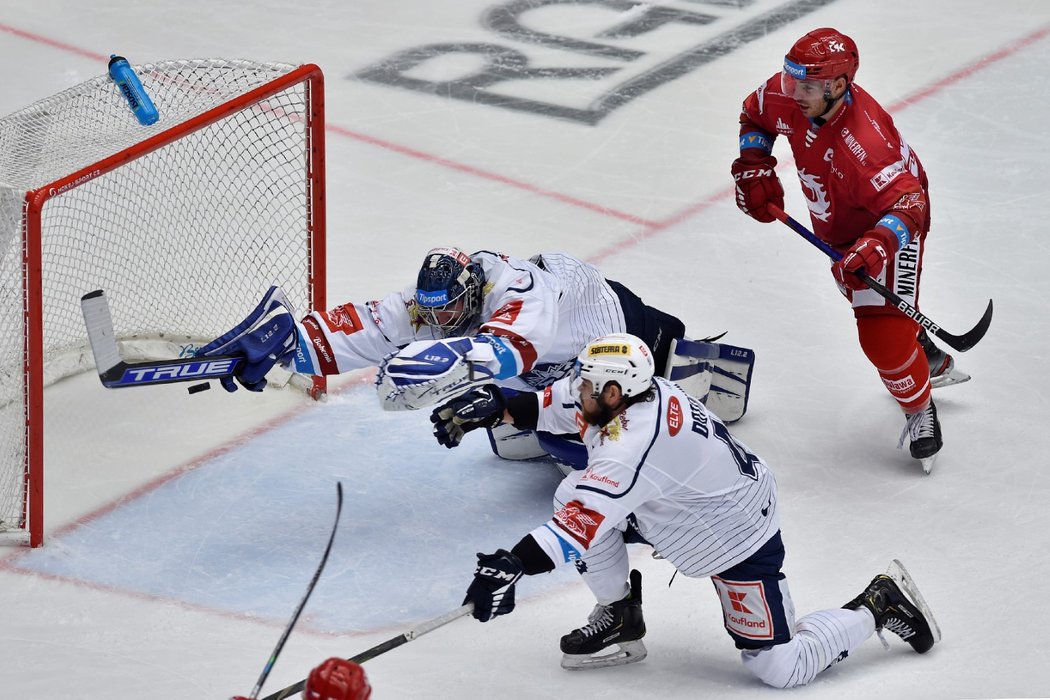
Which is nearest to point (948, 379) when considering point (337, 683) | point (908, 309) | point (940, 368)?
point (940, 368)

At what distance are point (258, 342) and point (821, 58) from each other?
5.46ft

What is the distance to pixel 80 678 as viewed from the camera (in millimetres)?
3865

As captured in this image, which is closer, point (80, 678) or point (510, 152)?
point (80, 678)

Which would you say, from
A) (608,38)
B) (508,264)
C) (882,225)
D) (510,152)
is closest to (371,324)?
(508,264)

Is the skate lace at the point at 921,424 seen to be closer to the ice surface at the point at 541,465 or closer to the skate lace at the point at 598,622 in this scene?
the ice surface at the point at 541,465

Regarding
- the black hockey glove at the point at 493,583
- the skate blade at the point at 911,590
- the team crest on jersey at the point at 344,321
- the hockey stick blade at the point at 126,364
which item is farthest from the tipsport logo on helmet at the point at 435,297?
the skate blade at the point at 911,590

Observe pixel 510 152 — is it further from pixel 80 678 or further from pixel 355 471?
pixel 80 678

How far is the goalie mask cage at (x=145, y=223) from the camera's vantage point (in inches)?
166

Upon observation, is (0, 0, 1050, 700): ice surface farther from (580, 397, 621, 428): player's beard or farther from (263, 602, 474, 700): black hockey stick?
(580, 397, 621, 428): player's beard

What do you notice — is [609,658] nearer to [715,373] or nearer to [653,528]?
[653,528]

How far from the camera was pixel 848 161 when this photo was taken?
459cm

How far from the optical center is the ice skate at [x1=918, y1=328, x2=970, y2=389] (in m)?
5.12

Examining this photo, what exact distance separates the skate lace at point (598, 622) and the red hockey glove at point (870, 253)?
1181 millimetres

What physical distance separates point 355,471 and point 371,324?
51 cm
